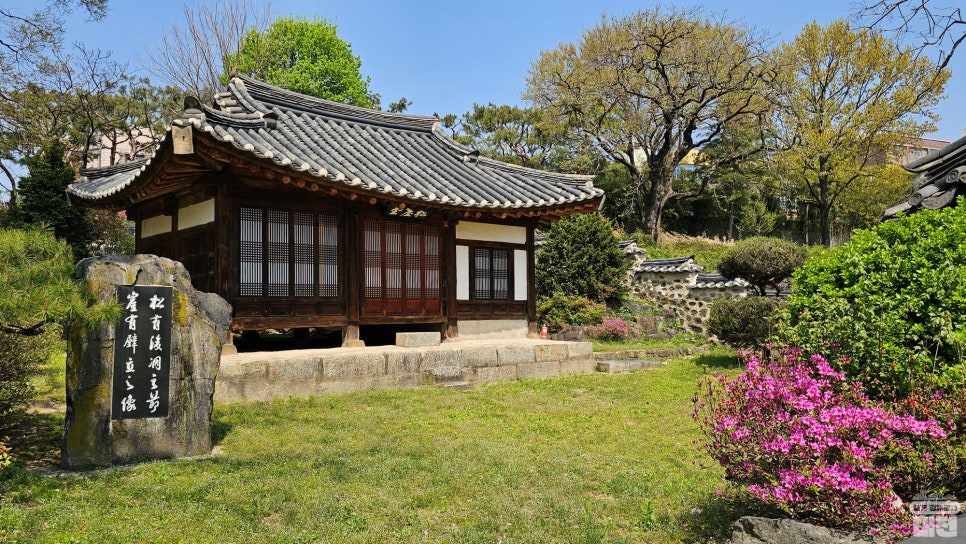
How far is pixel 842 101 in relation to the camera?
1143 inches

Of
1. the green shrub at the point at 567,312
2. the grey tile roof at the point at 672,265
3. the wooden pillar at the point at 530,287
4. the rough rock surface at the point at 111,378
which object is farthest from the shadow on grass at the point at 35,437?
the grey tile roof at the point at 672,265

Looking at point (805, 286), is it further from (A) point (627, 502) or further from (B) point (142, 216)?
(B) point (142, 216)

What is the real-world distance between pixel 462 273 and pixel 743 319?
5.55m

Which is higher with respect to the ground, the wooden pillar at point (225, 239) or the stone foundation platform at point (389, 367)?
the wooden pillar at point (225, 239)

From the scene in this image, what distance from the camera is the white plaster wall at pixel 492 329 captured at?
41.5ft

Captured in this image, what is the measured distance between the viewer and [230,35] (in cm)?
2703

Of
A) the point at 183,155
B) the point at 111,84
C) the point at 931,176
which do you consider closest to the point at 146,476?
the point at 183,155

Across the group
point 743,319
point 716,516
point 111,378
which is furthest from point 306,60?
point 716,516

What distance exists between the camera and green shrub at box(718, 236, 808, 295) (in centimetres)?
1401

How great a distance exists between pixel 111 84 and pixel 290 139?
1872 centimetres

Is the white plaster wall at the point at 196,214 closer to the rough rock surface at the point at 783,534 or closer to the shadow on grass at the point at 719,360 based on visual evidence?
the rough rock surface at the point at 783,534

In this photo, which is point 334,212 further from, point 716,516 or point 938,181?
point 938,181

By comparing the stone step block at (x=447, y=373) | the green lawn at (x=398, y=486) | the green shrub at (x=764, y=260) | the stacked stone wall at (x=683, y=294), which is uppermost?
the green shrub at (x=764, y=260)

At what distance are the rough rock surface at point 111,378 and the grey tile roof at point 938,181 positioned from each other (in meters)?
6.17
